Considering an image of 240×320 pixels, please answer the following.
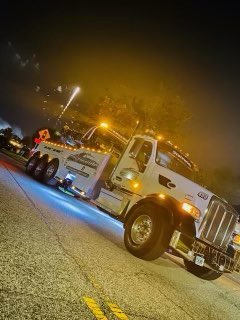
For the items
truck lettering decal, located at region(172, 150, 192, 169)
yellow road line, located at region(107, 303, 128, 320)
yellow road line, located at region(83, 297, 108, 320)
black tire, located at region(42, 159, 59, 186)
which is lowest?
yellow road line, located at region(83, 297, 108, 320)

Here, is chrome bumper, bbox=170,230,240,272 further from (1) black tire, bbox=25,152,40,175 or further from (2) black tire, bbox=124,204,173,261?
(1) black tire, bbox=25,152,40,175

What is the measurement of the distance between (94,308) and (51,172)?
11.8 meters

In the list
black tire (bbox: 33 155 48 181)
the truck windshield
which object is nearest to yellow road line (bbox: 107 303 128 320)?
the truck windshield

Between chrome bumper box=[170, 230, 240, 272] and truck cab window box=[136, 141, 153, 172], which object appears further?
truck cab window box=[136, 141, 153, 172]

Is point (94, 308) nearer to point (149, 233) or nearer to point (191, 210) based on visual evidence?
point (149, 233)

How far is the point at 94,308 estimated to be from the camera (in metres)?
3.85

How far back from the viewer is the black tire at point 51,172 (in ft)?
49.1

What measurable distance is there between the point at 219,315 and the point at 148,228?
261 cm

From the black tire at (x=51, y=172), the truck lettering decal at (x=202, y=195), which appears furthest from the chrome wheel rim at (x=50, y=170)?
the truck lettering decal at (x=202, y=195)

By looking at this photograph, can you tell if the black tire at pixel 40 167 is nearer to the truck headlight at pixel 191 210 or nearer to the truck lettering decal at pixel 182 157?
the truck lettering decal at pixel 182 157

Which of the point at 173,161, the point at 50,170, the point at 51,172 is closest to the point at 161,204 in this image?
the point at 173,161

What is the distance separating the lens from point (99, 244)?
738 centimetres

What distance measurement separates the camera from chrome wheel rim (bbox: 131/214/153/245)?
7801 mm

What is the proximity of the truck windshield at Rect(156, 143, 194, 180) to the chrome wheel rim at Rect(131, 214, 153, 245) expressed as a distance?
159 cm
